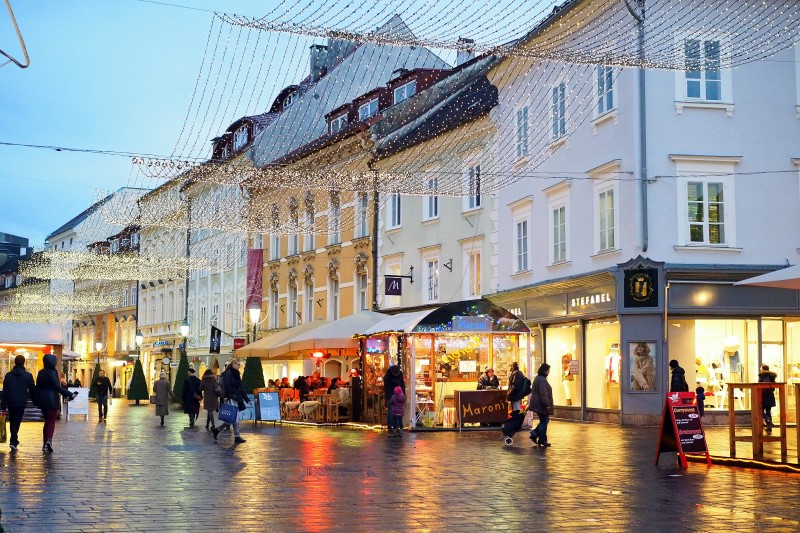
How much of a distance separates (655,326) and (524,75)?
29.5 feet

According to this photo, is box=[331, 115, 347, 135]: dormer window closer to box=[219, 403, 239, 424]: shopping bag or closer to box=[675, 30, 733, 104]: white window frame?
box=[675, 30, 733, 104]: white window frame

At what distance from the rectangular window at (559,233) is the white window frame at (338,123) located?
16493mm

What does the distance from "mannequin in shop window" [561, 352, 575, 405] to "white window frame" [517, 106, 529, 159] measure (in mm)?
5951

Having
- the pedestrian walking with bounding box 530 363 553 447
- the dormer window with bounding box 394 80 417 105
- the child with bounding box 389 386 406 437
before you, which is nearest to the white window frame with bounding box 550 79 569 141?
the child with bounding box 389 386 406 437

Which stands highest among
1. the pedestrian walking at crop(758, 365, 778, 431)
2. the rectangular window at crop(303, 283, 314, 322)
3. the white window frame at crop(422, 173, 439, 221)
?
the white window frame at crop(422, 173, 439, 221)

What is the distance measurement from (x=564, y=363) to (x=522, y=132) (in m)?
6.90

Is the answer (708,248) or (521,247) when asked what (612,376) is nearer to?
(708,248)

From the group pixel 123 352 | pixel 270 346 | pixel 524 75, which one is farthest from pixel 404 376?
pixel 123 352

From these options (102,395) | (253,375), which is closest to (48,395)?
(102,395)

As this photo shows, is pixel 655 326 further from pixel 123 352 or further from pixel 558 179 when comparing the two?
pixel 123 352

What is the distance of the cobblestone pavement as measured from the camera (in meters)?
10.8

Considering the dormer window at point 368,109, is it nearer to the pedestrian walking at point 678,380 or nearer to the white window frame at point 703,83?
the white window frame at point 703,83

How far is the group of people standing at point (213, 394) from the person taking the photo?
23984 mm

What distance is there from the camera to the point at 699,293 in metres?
28.4
